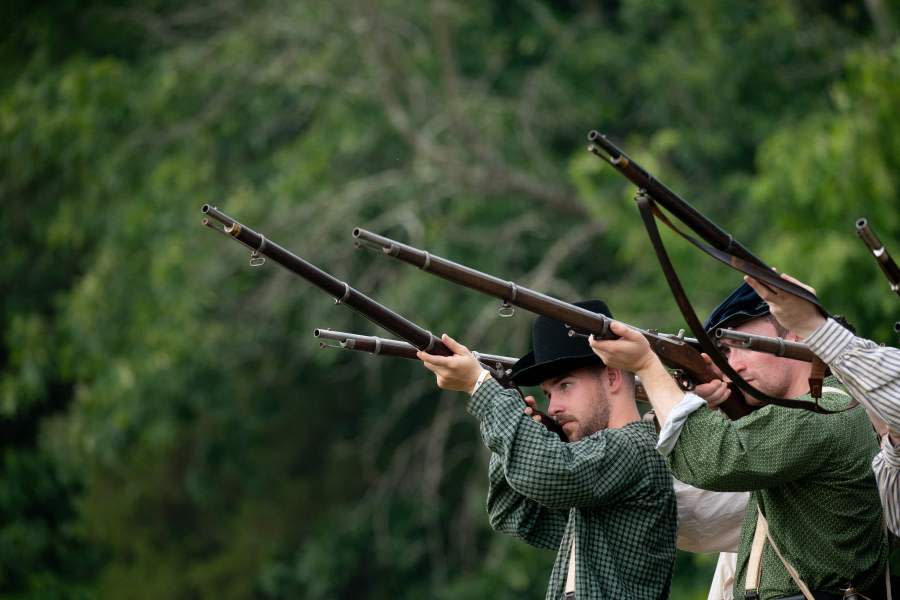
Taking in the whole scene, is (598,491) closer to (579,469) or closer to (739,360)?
(579,469)

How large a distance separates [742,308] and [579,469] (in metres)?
0.81

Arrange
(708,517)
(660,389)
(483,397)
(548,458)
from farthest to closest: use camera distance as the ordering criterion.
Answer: (708,517) → (483,397) → (548,458) → (660,389)

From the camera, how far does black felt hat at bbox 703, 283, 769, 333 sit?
4.58 meters

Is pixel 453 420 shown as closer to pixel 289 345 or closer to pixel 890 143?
pixel 289 345

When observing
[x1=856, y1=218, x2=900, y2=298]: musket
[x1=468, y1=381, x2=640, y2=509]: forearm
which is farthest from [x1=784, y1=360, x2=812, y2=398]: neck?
[x1=856, y1=218, x2=900, y2=298]: musket

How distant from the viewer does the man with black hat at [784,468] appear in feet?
12.9

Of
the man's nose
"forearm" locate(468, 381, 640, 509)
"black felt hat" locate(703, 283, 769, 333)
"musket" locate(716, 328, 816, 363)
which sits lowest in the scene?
"forearm" locate(468, 381, 640, 509)

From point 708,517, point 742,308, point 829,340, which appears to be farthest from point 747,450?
point 708,517

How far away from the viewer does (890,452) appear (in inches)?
158

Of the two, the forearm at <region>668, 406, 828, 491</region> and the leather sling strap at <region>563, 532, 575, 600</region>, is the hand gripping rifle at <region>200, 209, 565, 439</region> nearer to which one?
the leather sling strap at <region>563, 532, 575, 600</region>

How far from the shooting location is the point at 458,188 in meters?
13.0

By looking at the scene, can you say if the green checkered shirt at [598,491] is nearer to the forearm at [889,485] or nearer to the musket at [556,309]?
the musket at [556,309]

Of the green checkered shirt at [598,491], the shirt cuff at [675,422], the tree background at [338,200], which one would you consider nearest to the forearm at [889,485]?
the shirt cuff at [675,422]

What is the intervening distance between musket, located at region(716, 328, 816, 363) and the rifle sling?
5 cm
